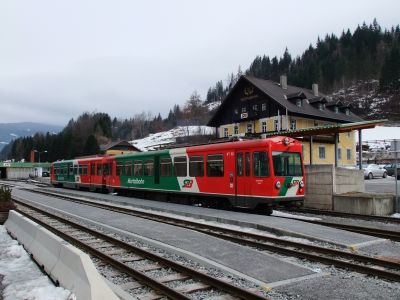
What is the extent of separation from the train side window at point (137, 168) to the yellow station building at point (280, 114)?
25.4m

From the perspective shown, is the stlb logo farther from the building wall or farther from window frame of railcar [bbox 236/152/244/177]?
the building wall

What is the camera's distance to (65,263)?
6.99 m

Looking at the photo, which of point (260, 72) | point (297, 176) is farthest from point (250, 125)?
point (260, 72)

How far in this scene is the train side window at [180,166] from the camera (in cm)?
1965

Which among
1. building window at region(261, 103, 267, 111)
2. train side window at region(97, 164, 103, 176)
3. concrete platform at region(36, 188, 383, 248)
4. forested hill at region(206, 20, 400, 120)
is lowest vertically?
concrete platform at region(36, 188, 383, 248)

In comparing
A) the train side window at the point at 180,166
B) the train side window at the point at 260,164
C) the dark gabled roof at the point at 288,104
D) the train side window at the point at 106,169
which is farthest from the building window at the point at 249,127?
the train side window at the point at 260,164

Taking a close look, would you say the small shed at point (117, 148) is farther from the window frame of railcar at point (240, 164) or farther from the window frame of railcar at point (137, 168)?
the window frame of railcar at point (240, 164)

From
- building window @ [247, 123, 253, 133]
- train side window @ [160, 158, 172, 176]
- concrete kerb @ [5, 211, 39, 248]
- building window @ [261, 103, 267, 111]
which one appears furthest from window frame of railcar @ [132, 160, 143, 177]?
building window @ [247, 123, 253, 133]

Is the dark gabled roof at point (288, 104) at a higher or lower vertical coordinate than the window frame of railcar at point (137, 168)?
higher

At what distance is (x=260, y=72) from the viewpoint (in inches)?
6102

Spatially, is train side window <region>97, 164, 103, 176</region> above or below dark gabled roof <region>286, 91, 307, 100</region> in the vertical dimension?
below

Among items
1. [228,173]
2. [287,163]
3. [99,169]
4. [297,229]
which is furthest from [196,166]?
[99,169]

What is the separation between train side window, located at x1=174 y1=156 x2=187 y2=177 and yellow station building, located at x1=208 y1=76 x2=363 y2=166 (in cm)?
2894

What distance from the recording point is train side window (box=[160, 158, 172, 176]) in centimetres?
2092
